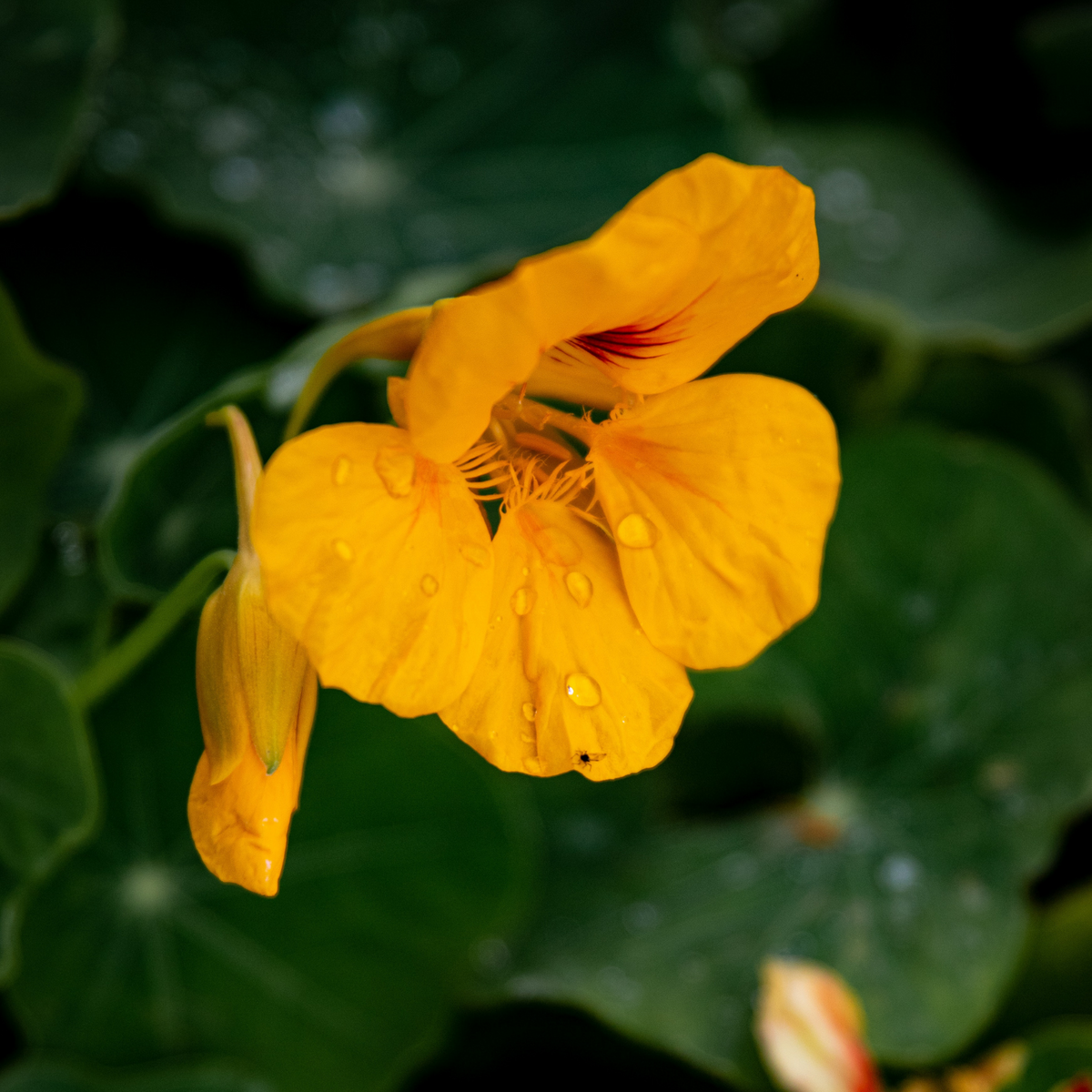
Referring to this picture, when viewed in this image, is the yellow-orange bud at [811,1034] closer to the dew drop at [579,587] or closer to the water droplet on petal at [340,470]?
the dew drop at [579,587]

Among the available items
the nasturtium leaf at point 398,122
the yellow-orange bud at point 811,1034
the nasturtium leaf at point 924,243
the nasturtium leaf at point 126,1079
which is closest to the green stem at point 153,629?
the nasturtium leaf at point 126,1079

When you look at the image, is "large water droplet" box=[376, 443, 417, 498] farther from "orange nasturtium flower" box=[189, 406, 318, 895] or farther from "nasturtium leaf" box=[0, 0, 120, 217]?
"nasturtium leaf" box=[0, 0, 120, 217]

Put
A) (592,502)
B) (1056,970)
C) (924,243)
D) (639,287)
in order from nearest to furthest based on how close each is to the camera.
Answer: (639,287) → (592,502) → (1056,970) → (924,243)

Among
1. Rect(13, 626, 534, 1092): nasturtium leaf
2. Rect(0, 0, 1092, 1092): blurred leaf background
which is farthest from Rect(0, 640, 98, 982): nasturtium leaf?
Rect(13, 626, 534, 1092): nasturtium leaf

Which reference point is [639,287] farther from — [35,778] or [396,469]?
[35,778]

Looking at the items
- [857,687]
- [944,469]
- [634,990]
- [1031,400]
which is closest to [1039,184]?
[1031,400]

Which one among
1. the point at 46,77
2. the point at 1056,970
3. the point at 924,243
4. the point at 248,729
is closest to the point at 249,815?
the point at 248,729
